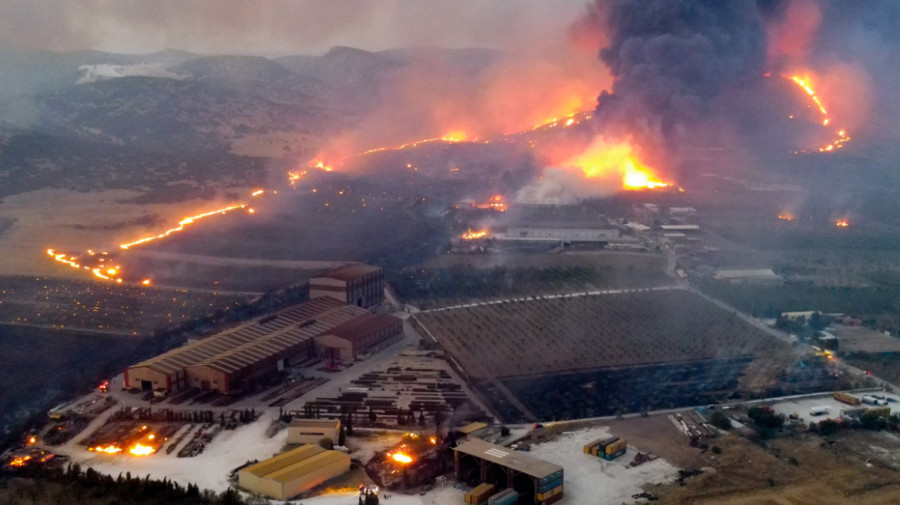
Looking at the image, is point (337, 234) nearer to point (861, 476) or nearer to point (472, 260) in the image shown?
point (472, 260)

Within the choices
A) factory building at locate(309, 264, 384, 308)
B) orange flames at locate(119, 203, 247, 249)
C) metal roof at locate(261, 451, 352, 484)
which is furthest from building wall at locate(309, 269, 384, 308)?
metal roof at locate(261, 451, 352, 484)

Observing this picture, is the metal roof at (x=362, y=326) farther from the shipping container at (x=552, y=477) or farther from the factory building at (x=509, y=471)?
the shipping container at (x=552, y=477)

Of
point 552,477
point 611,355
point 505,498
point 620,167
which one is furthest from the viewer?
point 620,167

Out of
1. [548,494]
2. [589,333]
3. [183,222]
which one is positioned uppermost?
[183,222]

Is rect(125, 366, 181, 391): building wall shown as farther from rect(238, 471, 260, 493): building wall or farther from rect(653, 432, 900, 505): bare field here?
rect(653, 432, 900, 505): bare field

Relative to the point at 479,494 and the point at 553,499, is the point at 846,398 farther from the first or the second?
the point at 479,494

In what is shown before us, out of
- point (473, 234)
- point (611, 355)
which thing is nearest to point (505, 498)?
point (611, 355)

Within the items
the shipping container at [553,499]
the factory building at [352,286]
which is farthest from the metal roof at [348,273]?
the shipping container at [553,499]
